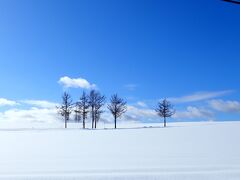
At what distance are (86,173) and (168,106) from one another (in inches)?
2079

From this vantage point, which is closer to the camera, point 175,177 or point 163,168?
point 175,177

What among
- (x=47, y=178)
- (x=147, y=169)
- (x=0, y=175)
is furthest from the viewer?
(x=147, y=169)

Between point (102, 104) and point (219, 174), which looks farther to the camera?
point (102, 104)

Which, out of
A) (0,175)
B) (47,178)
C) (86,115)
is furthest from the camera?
(86,115)

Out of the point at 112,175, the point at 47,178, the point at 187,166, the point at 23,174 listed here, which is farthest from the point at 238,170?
the point at 23,174

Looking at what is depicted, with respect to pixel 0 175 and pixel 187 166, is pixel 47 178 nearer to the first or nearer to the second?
pixel 0 175

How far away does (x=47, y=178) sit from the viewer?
7.86 m

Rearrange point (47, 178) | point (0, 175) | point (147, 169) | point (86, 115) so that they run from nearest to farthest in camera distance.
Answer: point (47, 178) < point (0, 175) < point (147, 169) < point (86, 115)

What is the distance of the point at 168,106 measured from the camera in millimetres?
60594

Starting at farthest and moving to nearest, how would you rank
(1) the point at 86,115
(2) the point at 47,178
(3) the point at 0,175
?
(1) the point at 86,115, (3) the point at 0,175, (2) the point at 47,178

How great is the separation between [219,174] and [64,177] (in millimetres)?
3424

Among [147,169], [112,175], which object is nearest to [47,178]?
[112,175]

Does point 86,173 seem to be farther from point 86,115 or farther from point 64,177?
point 86,115

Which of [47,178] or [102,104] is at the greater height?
[102,104]
